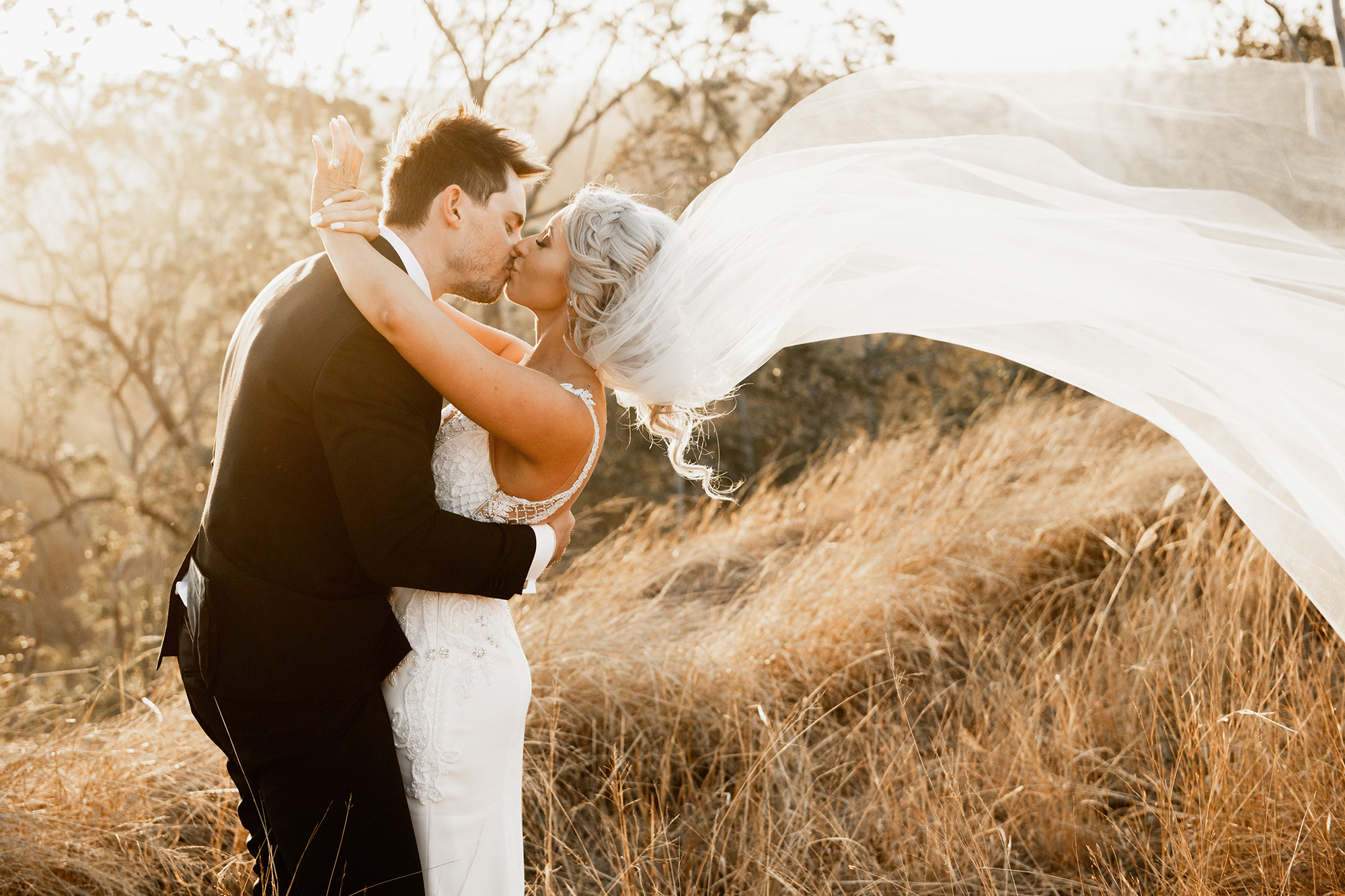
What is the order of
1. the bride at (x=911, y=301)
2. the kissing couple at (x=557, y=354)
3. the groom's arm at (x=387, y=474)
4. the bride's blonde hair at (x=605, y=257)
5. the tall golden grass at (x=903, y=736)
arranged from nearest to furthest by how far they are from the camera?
1. the groom's arm at (x=387, y=474)
2. the kissing couple at (x=557, y=354)
3. the bride at (x=911, y=301)
4. the bride's blonde hair at (x=605, y=257)
5. the tall golden grass at (x=903, y=736)

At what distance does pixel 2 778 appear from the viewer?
312cm

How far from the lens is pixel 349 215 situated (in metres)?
2.07

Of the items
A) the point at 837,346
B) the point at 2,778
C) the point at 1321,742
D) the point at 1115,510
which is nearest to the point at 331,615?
the point at 2,778

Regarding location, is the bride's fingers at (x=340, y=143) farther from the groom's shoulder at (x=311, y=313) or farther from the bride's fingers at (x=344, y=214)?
the groom's shoulder at (x=311, y=313)

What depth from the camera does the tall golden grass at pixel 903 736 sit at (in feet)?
9.57

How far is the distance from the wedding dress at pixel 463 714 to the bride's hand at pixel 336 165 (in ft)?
2.12

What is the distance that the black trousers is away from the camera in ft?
6.65

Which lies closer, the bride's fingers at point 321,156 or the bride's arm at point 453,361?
the bride's arm at point 453,361

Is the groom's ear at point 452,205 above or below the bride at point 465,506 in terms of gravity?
above

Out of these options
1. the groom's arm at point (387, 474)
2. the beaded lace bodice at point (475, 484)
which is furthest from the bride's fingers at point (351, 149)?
the beaded lace bodice at point (475, 484)

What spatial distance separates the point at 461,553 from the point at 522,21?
901cm

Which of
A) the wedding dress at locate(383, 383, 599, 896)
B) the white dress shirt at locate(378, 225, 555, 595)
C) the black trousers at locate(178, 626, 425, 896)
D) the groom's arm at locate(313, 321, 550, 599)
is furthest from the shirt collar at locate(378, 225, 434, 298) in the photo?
the black trousers at locate(178, 626, 425, 896)

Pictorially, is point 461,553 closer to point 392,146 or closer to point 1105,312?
point 392,146

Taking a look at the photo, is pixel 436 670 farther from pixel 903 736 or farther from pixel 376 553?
pixel 903 736
